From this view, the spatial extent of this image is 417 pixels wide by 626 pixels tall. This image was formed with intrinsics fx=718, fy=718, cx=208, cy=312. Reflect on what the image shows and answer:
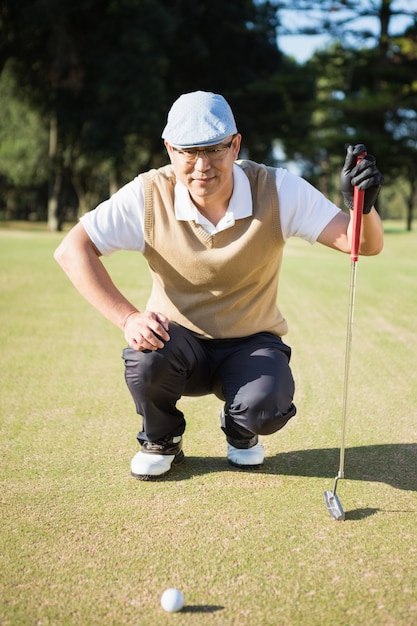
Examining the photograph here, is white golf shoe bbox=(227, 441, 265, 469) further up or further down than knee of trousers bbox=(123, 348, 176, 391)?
further down

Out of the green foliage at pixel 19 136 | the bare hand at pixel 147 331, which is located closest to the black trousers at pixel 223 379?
the bare hand at pixel 147 331

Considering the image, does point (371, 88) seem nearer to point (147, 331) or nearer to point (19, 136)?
point (19, 136)

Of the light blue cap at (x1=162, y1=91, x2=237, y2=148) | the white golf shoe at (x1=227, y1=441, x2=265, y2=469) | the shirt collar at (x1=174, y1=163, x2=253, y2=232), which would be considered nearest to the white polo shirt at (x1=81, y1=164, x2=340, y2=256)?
the shirt collar at (x1=174, y1=163, x2=253, y2=232)

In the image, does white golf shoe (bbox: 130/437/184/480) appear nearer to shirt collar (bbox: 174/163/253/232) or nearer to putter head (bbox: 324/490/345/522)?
putter head (bbox: 324/490/345/522)

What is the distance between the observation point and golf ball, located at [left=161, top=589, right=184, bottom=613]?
2400 millimetres

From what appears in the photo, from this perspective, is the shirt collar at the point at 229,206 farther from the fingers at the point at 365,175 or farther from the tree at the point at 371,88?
the tree at the point at 371,88

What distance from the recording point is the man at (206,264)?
11.8 feet

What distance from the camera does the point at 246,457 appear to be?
3.74m

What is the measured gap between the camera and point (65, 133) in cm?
3647

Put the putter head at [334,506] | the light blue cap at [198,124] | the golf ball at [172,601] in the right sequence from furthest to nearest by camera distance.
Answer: the light blue cap at [198,124] → the putter head at [334,506] → the golf ball at [172,601]

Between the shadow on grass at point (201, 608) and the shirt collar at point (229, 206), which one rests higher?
the shirt collar at point (229, 206)

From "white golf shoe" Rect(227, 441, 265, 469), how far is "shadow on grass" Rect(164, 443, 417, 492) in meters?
0.03

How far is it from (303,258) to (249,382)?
44.6 feet

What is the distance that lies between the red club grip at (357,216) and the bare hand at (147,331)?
99 centimetres
